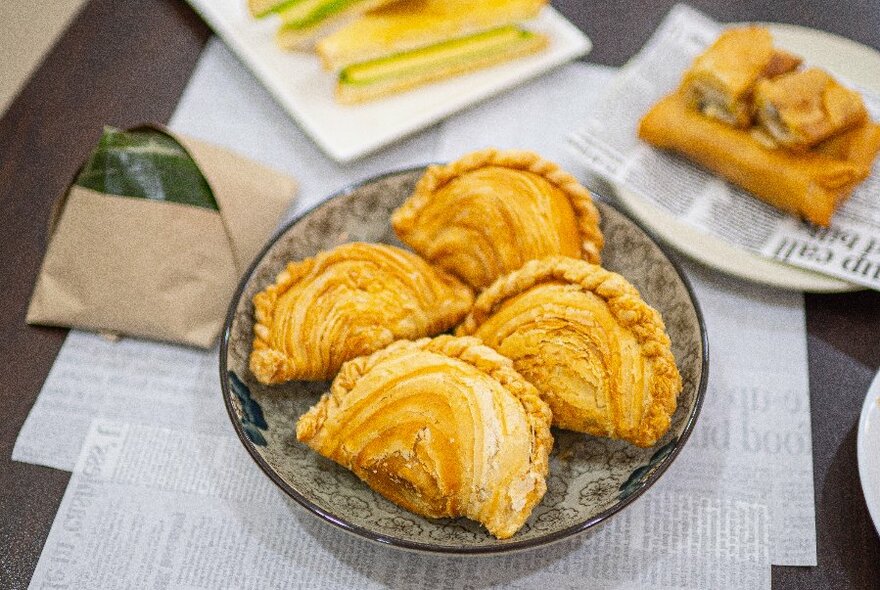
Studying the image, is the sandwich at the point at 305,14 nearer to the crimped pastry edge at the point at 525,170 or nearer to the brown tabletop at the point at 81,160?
the brown tabletop at the point at 81,160

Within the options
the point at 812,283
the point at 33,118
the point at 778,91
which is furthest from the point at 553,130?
the point at 33,118

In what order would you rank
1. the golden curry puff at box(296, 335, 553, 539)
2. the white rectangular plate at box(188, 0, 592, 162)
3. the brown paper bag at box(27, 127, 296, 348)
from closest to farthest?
the golden curry puff at box(296, 335, 553, 539) < the brown paper bag at box(27, 127, 296, 348) < the white rectangular plate at box(188, 0, 592, 162)

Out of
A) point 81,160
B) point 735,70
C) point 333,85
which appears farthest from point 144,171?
point 735,70

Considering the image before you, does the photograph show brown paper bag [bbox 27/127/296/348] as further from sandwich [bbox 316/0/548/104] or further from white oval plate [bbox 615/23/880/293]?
white oval plate [bbox 615/23/880/293]

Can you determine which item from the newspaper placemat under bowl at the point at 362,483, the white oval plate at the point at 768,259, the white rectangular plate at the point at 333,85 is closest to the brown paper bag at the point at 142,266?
the newspaper placemat under bowl at the point at 362,483

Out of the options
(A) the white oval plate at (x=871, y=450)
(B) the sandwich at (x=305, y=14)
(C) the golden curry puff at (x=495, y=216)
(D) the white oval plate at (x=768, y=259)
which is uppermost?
(B) the sandwich at (x=305, y=14)

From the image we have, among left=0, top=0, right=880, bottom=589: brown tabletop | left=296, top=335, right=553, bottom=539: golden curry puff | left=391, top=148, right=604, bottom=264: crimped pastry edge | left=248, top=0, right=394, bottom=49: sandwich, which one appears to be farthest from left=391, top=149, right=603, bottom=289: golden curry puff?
left=248, top=0, right=394, bottom=49: sandwich

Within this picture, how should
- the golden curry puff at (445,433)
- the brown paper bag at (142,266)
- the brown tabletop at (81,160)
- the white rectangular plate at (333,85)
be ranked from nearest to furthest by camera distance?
the golden curry puff at (445,433) → the brown tabletop at (81,160) → the brown paper bag at (142,266) → the white rectangular plate at (333,85)

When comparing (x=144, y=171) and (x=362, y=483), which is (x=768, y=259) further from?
(x=144, y=171)
